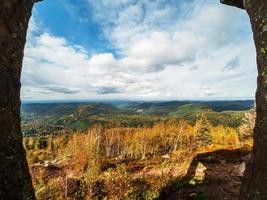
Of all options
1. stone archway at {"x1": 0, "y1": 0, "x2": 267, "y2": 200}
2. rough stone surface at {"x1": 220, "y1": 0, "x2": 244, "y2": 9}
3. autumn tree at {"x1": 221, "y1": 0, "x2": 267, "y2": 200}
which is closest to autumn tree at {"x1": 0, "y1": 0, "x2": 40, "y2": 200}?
stone archway at {"x1": 0, "y1": 0, "x2": 267, "y2": 200}

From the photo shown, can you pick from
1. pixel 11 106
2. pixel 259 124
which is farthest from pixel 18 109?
pixel 259 124

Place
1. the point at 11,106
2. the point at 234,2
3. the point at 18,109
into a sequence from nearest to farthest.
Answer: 1. the point at 11,106
2. the point at 18,109
3. the point at 234,2

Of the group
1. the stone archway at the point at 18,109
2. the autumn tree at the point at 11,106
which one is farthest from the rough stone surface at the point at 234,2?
the autumn tree at the point at 11,106

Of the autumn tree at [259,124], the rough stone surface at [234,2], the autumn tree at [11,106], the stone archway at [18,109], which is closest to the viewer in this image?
the autumn tree at [259,124]

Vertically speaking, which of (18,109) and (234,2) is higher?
(234,2)

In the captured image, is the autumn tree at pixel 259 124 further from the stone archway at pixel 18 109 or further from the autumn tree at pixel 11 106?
the autumn tree at pixel 11 106

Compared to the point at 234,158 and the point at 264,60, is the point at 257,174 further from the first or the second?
the point at 234,158

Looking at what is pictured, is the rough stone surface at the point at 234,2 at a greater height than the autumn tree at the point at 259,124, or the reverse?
the rough stone surface at the point at 234,2

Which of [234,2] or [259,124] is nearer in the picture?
[259,124]

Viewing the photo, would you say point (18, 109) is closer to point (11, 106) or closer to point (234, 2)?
point (11, 106)
